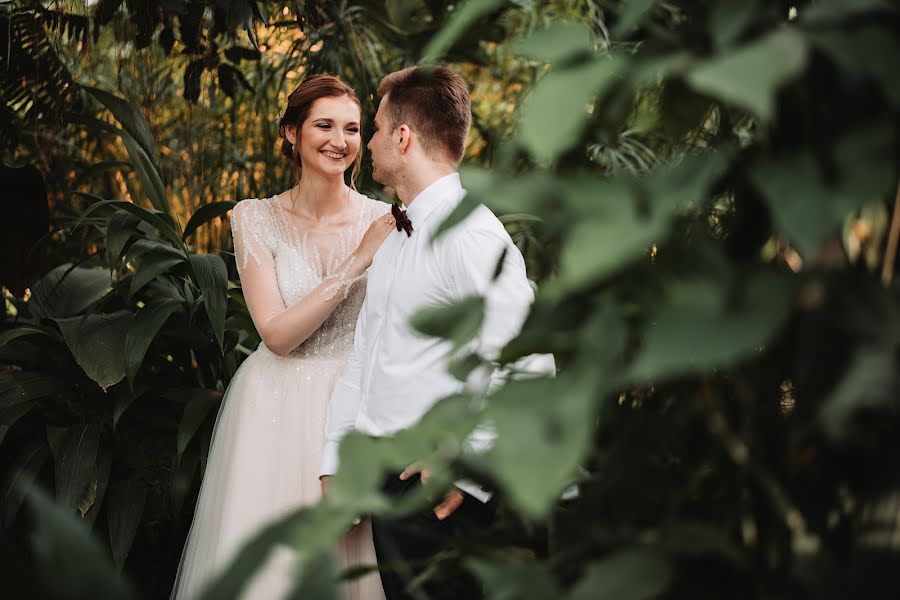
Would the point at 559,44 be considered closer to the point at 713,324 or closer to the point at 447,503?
the point at 713,324

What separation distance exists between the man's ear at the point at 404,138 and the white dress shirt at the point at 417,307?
4.1 inches

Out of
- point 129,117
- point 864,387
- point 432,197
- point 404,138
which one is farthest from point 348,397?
point 864,387

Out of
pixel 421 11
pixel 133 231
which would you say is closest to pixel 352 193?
pixel 133 231

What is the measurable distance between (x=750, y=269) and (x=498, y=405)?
0.45ft

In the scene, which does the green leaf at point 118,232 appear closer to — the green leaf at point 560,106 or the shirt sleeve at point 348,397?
the shirt sleeve at point 348,397

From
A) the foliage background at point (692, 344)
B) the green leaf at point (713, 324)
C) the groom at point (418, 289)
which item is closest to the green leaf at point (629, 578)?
the foliage background at point (692, 344)

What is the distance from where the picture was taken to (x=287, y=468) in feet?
7.88

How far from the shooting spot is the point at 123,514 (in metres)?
2.64

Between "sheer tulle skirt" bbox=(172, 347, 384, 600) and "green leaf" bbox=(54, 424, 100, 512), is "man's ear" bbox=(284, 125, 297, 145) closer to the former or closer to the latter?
"sheer tulle skirt" bbox=(172, 347, 384, 600)

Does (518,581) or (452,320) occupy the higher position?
(452,320)

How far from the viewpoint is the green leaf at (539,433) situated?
0.41 metres

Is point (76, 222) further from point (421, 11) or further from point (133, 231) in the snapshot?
point (421, 11)

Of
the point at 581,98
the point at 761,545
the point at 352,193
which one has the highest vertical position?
the point at 581,98

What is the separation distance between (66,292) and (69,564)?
3.04 metres
